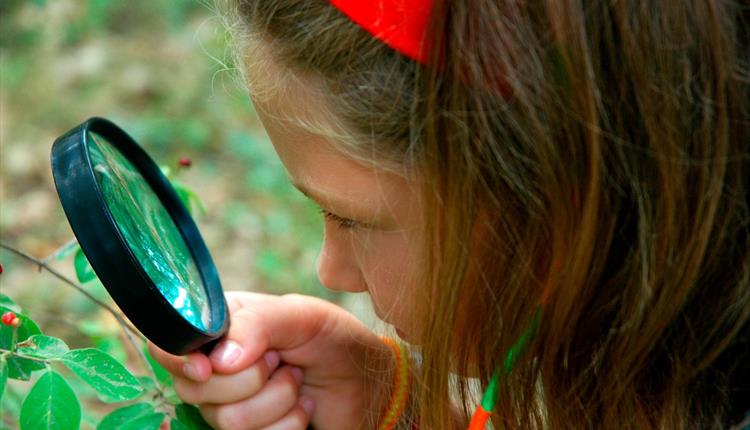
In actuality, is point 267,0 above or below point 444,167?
above

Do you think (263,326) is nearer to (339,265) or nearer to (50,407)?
(339,265)

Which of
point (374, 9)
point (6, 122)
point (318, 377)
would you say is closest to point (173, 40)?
point (6, 122)

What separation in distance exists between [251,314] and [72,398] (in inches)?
17.2

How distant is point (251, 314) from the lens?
164 centimetres

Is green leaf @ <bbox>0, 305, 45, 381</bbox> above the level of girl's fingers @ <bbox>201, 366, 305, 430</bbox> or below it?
above

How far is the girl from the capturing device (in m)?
1.16

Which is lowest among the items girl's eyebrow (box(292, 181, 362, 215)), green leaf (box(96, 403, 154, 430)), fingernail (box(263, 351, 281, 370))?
fingernail (box(263, 351, 281, 370))

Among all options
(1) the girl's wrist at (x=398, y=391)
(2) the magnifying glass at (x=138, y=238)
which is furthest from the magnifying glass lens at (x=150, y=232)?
(1) the girl's wrist at (x=398, y=391)

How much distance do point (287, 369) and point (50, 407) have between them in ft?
1.86

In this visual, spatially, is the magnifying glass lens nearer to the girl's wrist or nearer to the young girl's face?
the young girl's face

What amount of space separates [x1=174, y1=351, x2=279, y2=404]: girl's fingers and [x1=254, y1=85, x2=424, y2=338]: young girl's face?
0.85ft

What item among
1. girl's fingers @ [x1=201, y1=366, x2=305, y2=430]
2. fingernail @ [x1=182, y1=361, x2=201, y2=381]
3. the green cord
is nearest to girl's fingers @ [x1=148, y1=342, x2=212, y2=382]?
fingernail @ [x1=182, y1=361, x2=201, y2=381]

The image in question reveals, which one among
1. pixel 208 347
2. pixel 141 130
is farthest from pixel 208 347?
pixel 141 130

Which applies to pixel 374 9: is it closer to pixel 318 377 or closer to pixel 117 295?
pixel 117 295
